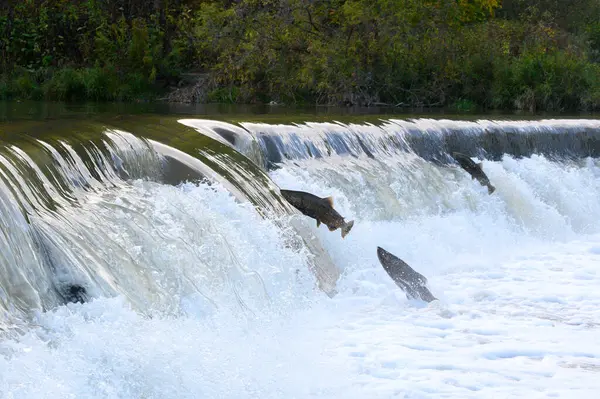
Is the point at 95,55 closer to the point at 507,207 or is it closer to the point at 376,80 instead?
the point at 376,80

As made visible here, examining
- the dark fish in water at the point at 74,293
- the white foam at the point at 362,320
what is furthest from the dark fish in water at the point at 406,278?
the dark fish in water at the point at 74,293

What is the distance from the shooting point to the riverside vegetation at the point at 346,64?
2081 cm

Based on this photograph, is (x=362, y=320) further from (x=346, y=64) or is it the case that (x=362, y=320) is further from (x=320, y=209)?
(x=346, y=64)

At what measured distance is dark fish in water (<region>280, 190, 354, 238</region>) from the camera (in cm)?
815

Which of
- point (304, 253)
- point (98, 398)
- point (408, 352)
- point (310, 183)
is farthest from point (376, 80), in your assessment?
point (98, 398)

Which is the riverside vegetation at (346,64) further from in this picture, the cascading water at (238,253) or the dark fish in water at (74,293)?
the dark fish in water at (74,293)

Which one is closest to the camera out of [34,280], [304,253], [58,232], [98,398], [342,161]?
[98,398]

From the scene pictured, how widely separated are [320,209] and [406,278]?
3.20 ft

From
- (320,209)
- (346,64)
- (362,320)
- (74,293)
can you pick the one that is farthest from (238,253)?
(346,64)

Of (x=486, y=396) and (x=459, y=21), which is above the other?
(x=459, y=21)

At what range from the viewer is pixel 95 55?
24859mm

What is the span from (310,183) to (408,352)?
11.2 ft

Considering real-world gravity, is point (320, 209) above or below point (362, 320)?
above

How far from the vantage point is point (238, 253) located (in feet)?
23.7
